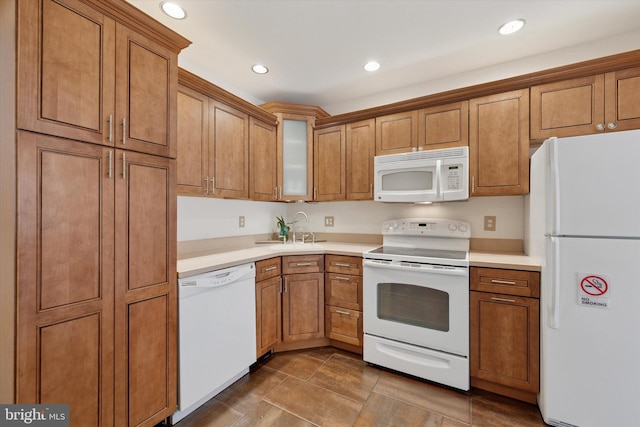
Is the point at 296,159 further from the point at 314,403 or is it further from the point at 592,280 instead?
the point at 592,280

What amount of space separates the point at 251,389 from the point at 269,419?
0.34 m

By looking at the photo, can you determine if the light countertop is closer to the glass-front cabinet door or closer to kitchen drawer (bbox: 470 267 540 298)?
kitchen drawer (bbox: 470 267 540 298)

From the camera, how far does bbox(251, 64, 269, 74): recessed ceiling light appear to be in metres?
A: 2.32

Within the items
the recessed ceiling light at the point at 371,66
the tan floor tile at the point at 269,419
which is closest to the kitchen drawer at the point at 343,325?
the tan floor tile at the point at 269,419

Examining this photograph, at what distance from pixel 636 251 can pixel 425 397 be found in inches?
57.6

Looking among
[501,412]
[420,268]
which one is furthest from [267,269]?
[501,412]

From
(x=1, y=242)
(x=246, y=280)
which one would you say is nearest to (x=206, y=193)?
(x=246, y=280)

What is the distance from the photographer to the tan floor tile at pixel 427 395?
1708mm

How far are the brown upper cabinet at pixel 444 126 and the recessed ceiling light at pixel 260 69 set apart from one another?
1419 millimetres

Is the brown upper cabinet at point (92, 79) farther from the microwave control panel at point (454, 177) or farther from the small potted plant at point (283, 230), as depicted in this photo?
the microwave control panel at point (454, 177)

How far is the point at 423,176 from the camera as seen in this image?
2.30 m

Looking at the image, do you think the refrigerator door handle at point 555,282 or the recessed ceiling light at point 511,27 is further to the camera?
the recessed ceiling light at point 511,27

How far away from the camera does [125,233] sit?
133 centimetres

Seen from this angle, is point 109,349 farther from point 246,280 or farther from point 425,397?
point 425,397
